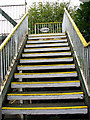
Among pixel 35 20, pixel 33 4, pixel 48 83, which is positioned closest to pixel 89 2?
pixel 48 83

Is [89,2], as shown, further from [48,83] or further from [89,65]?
[48,83]

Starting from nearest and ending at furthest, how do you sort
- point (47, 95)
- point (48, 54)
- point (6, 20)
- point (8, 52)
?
point (47, 95) < point (8, 52) < point (48, 54) < point (6, 20)

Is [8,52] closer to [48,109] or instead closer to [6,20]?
[48,109]

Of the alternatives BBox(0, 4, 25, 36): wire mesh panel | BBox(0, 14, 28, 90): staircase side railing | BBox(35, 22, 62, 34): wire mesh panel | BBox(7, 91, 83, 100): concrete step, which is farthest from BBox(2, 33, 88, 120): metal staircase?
BBox(35, 22, 62, 34): wire mesh panel

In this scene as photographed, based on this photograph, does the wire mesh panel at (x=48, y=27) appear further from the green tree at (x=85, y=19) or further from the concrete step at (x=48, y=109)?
the concrete step at (x=48, y=109)

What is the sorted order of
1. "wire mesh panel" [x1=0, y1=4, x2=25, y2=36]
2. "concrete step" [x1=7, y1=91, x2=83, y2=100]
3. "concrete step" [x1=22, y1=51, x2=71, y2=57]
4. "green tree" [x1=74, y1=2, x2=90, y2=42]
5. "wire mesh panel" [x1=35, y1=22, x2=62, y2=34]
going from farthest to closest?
"wire mesh panel" [x1=35, y1=22, x2=62, y2=34], "wire mesh panel" [x1=0, y1=4, x2=25, y2=36], "green tree" [x1=74, y1=2, x2=90, y2=42], "concrete step" [x1=22, y1=51, x2=71, y2=57], "concrete step" [x1=7, y1=91, x2=83, y2=100]

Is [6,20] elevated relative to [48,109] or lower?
elevated

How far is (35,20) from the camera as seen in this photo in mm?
8633

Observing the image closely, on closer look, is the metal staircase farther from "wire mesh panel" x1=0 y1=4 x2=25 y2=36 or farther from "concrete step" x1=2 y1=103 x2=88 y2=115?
"wire mesh panel" x1=0 y1=4 x2=25 y2=36

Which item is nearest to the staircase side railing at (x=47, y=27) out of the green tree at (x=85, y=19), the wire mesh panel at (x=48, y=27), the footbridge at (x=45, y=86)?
the wire mesh panel at (x=48, y=27)

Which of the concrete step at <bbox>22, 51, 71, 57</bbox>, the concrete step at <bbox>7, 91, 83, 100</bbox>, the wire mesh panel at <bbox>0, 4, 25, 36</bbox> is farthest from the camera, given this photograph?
the wire mesh panel at <bbox>0, 4, 25, 36</bbox>

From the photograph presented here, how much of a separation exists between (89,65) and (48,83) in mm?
839

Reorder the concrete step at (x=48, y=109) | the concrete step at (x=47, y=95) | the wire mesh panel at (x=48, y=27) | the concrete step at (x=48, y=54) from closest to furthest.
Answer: the concrete step at (x=48, y=109), the concrete step at (x=47, y=95), the concrete step at (x=48, y=54), the wire mesh panel at (x=48, y=27)

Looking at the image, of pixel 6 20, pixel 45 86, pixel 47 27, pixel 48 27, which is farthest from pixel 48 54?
pixel 47 27
